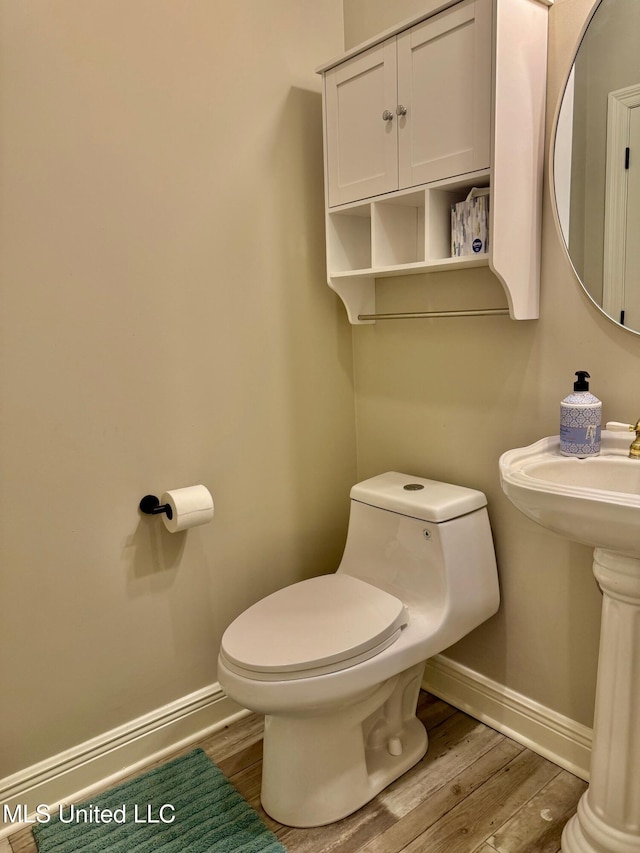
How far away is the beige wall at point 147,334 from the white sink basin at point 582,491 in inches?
33.4

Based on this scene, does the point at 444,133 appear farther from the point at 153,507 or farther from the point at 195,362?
the point at 153,507

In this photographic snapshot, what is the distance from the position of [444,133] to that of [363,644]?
1262 mm

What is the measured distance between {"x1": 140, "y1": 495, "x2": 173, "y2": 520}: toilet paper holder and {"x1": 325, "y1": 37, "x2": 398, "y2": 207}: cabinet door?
1.01m

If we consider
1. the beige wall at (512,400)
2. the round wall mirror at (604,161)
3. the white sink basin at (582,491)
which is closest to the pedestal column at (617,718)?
the white sink basin at (582,491)

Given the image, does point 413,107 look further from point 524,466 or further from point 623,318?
point 524,466

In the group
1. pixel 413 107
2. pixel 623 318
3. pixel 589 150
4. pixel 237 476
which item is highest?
pixel 413 107

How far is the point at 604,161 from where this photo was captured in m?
1.44

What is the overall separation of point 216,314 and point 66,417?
0.51 metres

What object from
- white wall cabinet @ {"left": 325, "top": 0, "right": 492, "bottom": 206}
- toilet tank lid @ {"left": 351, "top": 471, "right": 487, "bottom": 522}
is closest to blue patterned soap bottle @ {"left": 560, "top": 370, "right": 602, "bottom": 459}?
toilet tank lid @ {"left": 351, "top": 471, "right": 487, "bottom": 522}

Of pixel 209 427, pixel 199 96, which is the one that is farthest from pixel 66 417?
pixel 199 96

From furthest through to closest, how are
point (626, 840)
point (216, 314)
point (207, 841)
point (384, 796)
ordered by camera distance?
point (216, 314) < point (384, 796) < point (207, 841) < point (626, 840)

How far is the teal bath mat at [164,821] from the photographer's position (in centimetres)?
150

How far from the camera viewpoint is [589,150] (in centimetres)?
146

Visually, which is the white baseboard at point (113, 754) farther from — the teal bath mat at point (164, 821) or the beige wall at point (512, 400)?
the beige wall at point (512, 400)
